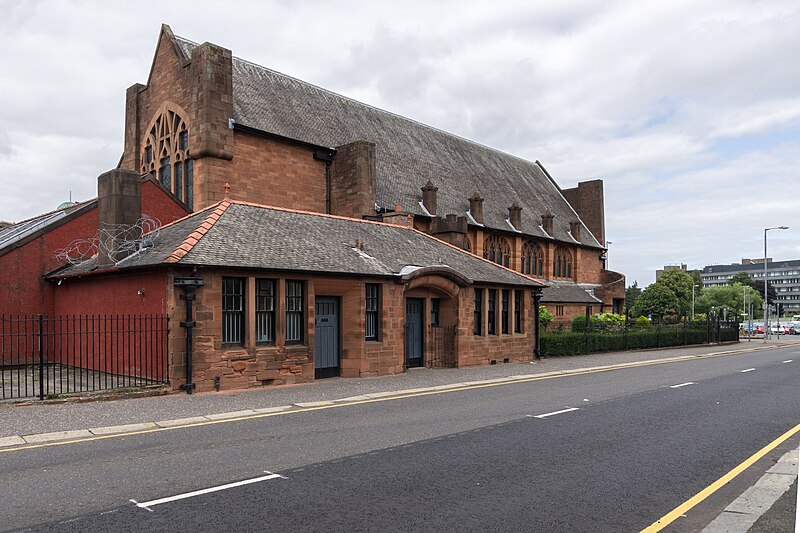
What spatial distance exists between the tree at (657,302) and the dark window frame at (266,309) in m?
63.6

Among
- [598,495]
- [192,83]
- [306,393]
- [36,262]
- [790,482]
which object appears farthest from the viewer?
[192,83]

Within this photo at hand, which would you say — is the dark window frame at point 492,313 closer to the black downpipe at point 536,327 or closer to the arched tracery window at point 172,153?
the black downpipe at point 536,327

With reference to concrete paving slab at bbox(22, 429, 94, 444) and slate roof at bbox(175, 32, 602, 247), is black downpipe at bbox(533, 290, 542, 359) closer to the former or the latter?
slate roof at bbox(175, 32, 602, 247)

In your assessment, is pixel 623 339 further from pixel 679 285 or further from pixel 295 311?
pixel 679 285

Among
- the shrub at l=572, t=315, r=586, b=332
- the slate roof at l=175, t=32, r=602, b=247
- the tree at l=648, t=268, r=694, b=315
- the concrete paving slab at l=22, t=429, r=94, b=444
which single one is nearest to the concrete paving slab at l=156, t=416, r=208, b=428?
the concrete paving slab at l=22, t=429, r=94, b=444

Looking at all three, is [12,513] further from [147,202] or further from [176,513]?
[147,202]

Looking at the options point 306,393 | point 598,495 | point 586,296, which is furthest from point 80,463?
point 586,296

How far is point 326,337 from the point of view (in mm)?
19594

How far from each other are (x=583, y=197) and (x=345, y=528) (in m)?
58.3

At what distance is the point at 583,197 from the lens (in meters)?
60.4

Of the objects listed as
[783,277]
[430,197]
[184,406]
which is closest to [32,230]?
[184,406]

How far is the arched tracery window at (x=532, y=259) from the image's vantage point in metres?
47.1

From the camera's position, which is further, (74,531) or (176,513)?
(176,513)

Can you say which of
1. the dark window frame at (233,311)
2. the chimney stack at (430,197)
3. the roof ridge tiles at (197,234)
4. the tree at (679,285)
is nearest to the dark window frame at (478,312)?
the roof ridge tiles at (197,234)
